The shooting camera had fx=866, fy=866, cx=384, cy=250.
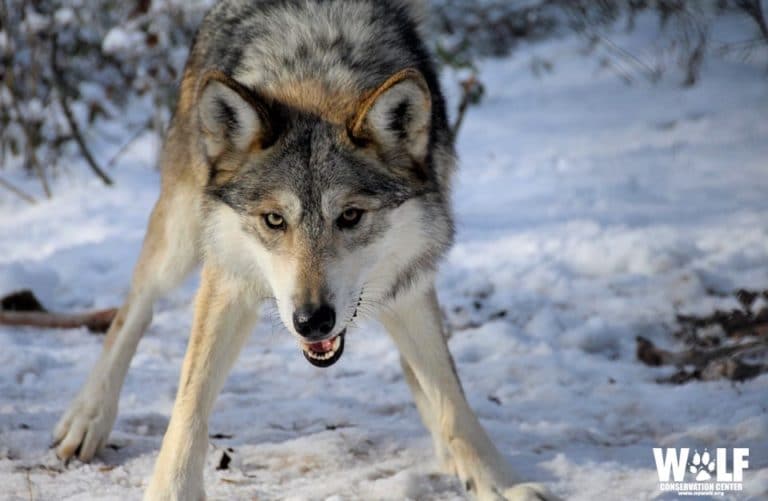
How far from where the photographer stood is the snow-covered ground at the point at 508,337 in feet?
10.8

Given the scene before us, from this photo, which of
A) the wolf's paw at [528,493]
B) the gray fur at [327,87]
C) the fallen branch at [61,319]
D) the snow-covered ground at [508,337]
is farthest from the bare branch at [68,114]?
the wolf's paw at [528,493]

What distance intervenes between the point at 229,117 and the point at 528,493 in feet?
5.52

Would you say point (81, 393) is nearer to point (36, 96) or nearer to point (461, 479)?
point (461, 479)

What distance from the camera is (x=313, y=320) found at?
8.68 feet

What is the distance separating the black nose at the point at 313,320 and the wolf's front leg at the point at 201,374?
574 mm

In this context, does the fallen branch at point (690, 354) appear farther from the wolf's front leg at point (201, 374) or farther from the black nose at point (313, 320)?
the black nose at point (313, 320)

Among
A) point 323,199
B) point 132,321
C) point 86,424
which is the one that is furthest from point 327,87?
point 86,424

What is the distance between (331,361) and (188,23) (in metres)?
5.73

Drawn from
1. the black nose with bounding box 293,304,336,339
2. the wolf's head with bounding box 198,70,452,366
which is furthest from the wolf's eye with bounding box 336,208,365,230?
the black nose with bounding box 293,304,336,339

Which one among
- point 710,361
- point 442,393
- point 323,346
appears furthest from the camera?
point 710,361

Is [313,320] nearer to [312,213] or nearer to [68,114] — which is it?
[312,213]

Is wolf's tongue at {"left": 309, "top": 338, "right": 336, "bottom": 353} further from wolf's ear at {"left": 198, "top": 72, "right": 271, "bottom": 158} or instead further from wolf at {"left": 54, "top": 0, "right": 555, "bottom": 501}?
wolf's ear at {"left": 198, "top": 72, "right": 271, "bottom": 158}

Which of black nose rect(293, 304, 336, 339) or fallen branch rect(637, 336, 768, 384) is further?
fallen branch rect(637, 336, 768, 384)

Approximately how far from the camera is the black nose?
8.68ft
